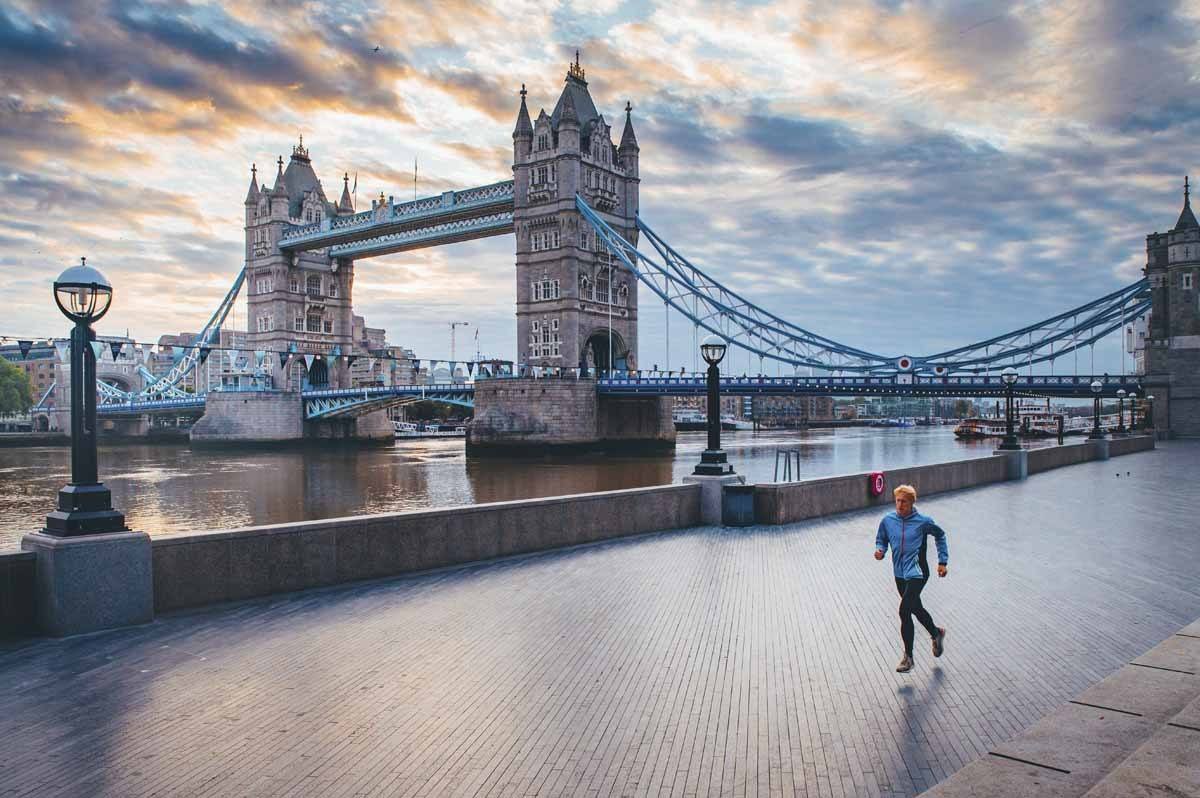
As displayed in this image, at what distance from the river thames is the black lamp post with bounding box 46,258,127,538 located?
33.6 feet

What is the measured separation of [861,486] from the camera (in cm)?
1576

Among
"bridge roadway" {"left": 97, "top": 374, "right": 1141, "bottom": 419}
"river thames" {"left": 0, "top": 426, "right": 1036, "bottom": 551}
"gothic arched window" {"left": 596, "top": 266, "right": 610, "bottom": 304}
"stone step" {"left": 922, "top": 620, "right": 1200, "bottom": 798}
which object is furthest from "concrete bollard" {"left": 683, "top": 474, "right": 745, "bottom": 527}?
"gothic arched window" {"left": 596, "top": 266, "right": 610, "bottom": 304}

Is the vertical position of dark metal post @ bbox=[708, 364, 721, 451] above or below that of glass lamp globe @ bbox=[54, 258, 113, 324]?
below

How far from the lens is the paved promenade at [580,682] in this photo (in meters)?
4.41

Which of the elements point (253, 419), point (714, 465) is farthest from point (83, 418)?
point (253, 419)

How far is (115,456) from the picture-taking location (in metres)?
61.7

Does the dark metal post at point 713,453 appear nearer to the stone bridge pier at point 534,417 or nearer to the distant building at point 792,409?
the stone bridge pier at point 534,417

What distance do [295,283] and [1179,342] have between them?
245 feet

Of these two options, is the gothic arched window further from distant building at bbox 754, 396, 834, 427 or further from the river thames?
distant building at bbox 754, 396, 834, 427

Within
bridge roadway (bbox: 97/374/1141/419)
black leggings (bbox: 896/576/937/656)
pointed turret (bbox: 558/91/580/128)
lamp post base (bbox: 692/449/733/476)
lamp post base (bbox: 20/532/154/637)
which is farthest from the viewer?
pointed turret (bbox: 558/91/580/128)

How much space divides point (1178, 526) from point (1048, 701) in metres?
10.2

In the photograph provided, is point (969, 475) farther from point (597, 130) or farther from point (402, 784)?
point (597, 130)

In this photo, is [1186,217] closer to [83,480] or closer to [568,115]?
[568,115]

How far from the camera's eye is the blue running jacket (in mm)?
6324
